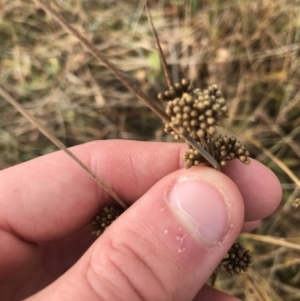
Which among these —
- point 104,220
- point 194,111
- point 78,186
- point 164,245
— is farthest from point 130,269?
point 78,186

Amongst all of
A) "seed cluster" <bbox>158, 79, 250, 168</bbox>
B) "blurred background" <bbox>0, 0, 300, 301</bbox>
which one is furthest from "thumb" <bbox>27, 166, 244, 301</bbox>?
"blurred background" <bbox>0, 0, 300, 301</bbox>

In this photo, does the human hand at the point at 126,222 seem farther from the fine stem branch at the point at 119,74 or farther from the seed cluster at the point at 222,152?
the fine stem branch at the point at 119,74

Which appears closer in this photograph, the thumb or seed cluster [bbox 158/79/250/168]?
seed cluster [bbox 158/79/250/168]

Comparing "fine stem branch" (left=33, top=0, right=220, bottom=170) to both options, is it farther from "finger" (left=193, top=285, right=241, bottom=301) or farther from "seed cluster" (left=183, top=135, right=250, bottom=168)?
"finger" (left=193, top=285, right=241, bottom=301)

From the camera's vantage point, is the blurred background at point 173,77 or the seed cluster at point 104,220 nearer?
the seed cluster at point 104,220

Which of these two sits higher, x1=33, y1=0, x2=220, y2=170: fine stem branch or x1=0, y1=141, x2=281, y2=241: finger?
x1=33, y1=0, x2=220, y2=170: fine stem branch

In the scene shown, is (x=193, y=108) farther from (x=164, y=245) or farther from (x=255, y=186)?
Answer: (x=255, y=186)

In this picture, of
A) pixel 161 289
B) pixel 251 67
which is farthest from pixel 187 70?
pixel 161 289

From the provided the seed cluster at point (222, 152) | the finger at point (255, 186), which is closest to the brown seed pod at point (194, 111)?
the seed cluster at point (222, 152)
